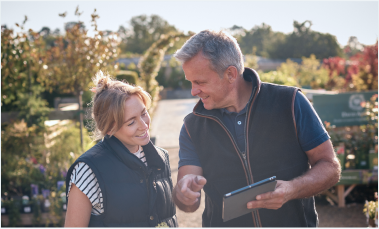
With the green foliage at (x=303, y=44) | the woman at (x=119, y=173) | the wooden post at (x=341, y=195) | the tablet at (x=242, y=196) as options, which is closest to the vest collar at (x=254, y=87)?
the woman at (x=119, y=173)

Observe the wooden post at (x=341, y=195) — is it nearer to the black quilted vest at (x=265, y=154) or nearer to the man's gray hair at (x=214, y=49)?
the black quilted vest at (x=265, y=154)

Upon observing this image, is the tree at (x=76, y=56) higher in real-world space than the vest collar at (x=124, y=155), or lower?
higher

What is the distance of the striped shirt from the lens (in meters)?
1.48

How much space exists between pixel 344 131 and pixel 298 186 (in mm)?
3658

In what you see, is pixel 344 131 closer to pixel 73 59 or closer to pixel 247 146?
pixel 247 146

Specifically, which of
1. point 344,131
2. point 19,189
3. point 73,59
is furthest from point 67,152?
point 344,131

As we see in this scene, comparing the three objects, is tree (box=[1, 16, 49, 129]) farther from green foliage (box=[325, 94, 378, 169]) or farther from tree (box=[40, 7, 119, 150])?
green foliage (box=[325, 94, 378, 169])

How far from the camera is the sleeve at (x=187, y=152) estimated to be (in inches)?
71.6

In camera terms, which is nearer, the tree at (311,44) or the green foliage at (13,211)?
the green foliage at (13,211)

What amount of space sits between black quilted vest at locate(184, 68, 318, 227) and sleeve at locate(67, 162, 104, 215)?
64 cm

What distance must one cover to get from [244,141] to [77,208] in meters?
0.92

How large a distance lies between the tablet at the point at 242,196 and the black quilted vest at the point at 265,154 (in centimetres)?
26

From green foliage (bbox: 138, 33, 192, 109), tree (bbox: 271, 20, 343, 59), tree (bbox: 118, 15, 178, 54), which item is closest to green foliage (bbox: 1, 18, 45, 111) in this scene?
green foliage (bbox: 138, 33, 192, 109)

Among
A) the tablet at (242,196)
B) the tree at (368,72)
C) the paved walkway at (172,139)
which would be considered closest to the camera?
the tablet at (242,196)
